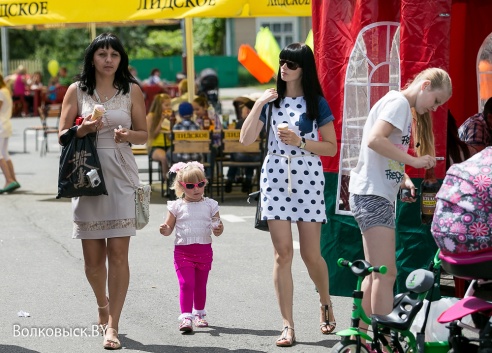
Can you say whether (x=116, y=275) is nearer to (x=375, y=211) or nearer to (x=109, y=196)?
(x=109, y=196)

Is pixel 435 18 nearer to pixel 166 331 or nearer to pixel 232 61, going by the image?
pixel 166 331

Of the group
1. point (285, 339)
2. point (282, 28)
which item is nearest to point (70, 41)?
point (282, 28)

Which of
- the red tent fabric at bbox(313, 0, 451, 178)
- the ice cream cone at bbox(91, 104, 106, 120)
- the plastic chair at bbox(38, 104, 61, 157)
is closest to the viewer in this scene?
the ice cream cone at bbox(91, 104, 106, 120)

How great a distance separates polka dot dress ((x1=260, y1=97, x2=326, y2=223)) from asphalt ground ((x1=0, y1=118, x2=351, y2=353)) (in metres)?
0.84

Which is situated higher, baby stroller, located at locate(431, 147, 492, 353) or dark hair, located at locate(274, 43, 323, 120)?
dark hair, located at locate(274, 43, 323, 120)

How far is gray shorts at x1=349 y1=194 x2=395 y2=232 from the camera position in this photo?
20.3ft

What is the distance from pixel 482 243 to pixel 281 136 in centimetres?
183

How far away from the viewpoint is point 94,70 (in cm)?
680

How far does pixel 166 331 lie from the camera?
723cm

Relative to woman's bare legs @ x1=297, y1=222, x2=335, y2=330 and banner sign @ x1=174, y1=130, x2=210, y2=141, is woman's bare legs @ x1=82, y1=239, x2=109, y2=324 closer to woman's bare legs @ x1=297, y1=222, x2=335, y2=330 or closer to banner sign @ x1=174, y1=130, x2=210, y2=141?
woman's bare legs @ x1=297, y1=222, x2=335, y2=330

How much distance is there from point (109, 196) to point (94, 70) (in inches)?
31.3

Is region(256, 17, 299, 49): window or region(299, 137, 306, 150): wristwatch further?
region(256, 17, 299, 49): window

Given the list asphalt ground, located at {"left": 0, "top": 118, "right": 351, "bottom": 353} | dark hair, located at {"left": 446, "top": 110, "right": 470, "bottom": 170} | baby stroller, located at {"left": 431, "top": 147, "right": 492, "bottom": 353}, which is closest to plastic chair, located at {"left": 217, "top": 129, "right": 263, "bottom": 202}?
asphalt ground, located at {"left": 0, "top": 118, "right": 351, "bottom": 353}

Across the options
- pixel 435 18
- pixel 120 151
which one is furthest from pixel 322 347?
pixel 435 18
